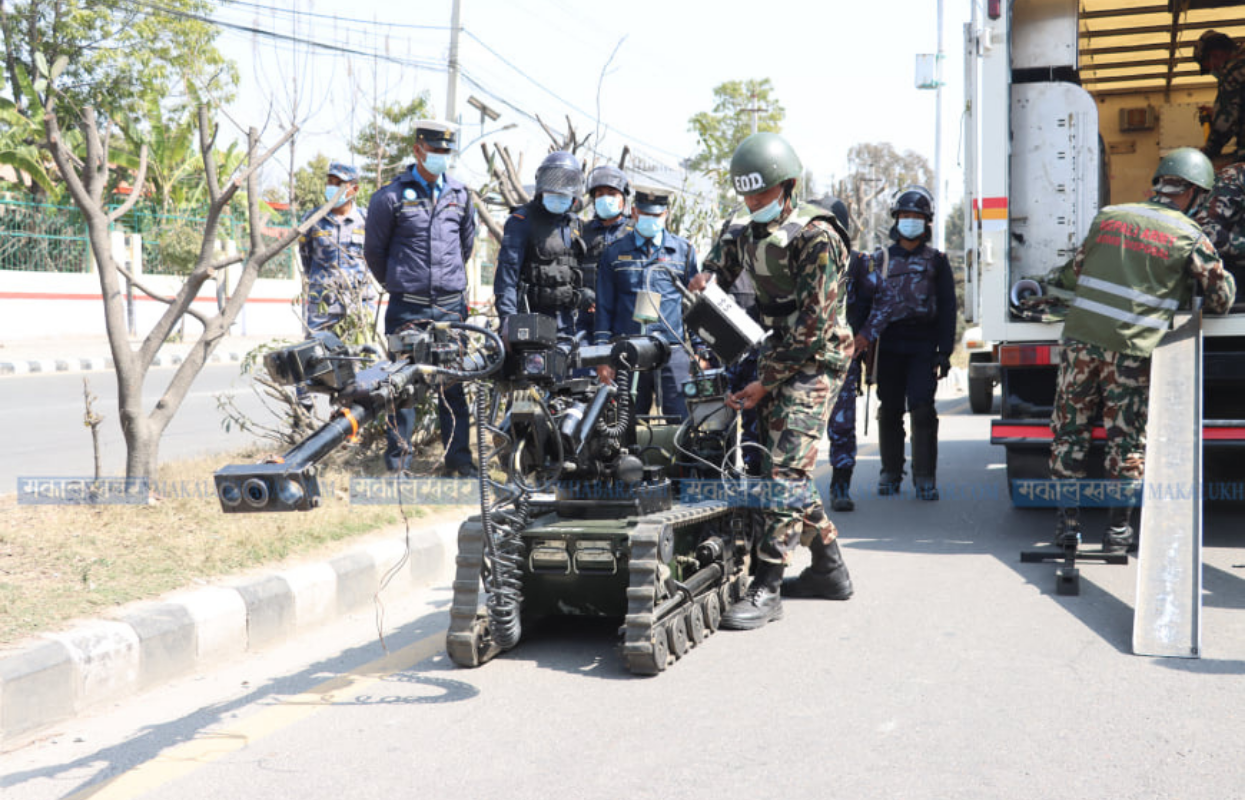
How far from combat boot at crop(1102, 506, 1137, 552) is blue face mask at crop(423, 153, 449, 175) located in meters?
4.56

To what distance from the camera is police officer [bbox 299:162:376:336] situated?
824cm

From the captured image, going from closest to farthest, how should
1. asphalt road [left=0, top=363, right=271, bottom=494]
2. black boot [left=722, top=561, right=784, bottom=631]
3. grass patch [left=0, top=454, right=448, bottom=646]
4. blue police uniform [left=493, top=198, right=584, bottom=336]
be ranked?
grass patch [left=0, top=454, right=448, bottom=646]
black boot [left=722, top=561, right=784, bottom=631]
blue police uniform [left=493, top=198, right=584, bottom=336]
asphalt road [left=0, top=363, right=271, bottom=494]

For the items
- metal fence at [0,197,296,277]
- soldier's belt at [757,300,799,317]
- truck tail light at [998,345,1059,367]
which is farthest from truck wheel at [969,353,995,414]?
metal fence at [0,197,296,277]

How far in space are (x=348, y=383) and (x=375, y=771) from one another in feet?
3.77

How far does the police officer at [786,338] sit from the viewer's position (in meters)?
5.00

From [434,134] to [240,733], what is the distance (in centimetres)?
462

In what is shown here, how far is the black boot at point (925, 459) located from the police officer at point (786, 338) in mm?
3123

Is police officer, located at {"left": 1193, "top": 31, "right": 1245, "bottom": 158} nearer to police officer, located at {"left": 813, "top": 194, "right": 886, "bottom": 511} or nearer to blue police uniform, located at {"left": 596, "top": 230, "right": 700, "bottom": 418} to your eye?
police officer, located at {"left": 813, "top": 194, "right": 886, "bottom": 511}

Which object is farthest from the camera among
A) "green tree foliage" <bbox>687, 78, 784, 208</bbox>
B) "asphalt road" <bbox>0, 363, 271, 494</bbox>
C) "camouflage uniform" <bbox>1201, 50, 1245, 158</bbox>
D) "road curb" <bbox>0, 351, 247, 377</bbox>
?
"green tree foliage" <bbox>687, 78, 784, 208</bbox>

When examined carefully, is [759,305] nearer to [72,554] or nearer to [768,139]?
[768,139]

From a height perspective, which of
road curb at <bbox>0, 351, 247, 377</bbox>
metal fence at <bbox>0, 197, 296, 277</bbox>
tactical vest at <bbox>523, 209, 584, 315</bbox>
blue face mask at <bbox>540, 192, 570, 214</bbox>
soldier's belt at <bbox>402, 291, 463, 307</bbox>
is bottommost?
road curb at <bbox>0, 351, 247, 377</bbox>

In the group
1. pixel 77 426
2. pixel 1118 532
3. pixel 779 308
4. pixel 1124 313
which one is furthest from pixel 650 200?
pixel 77 426

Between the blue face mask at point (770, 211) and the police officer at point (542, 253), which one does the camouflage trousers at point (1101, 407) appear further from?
the police officer at point (542, 253)

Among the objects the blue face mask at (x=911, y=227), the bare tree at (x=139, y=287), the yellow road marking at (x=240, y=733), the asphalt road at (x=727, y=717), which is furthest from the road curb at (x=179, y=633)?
the blue face mask at (x=911, y=227)
